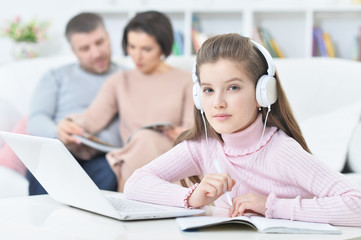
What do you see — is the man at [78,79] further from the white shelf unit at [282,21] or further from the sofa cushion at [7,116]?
the white shelf unit at [282,21]

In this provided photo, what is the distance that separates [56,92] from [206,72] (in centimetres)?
159

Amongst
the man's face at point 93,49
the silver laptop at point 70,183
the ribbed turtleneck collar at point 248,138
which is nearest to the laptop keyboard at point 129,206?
the silver laptop at point 70,183

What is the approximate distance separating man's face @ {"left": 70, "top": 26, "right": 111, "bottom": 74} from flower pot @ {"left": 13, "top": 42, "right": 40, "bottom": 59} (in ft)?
4.67

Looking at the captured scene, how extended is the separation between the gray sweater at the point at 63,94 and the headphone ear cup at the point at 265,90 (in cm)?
140

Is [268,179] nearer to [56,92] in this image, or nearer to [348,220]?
[348,220]

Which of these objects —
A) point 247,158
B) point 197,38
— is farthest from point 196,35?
point 247,158

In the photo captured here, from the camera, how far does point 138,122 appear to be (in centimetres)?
238

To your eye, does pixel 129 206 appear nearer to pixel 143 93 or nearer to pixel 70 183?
pixel 70 183

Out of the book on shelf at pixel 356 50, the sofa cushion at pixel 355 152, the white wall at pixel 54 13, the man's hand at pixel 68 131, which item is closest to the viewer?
the sofa cushion at pixel 355 152

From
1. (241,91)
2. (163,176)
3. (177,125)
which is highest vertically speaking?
(241,91)

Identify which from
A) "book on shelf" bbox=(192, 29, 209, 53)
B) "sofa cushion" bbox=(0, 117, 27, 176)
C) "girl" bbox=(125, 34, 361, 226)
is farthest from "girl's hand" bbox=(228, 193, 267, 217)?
"book on shelf" bbox=(192, 29, 209, 53)

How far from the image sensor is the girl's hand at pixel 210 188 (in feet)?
3.51

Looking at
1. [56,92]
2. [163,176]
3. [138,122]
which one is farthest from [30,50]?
[163,176]

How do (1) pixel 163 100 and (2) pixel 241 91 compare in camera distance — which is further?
(1) pixel 163 100
